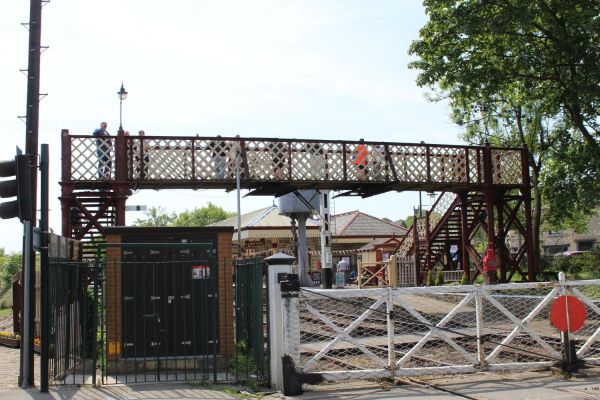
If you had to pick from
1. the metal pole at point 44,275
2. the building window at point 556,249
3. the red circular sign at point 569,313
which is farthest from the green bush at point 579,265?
the building window at point 556,249

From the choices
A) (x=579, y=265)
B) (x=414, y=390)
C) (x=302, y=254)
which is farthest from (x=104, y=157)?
(x=579, y=265)

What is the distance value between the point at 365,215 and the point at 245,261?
35.3 metres

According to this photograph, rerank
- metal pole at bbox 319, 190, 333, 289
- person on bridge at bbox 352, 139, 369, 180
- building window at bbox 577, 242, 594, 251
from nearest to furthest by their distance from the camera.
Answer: person on bridge at bbox 352, 139, 369, 180 → metal pole at bbox 319, 190, 333, 289 → building window at bbox 577, 242, 594, 251

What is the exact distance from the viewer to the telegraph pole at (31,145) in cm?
825

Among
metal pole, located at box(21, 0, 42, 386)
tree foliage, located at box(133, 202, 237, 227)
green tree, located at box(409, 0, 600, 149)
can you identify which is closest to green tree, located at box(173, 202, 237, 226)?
tree foliage, located at box(133, 202, 237, 227)

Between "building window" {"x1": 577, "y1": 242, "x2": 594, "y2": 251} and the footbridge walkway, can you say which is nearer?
the footbridge walkway

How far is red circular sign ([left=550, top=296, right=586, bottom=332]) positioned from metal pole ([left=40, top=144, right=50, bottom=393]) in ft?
22.1

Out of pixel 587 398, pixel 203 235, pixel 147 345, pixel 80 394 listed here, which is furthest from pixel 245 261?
pixel 587 398

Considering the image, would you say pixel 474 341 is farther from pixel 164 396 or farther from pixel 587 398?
pixel 164 396

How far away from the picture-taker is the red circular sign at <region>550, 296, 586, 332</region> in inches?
349

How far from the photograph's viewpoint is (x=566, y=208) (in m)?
25.2

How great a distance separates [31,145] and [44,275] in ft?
5.89

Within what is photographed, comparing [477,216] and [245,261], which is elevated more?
[477,216]

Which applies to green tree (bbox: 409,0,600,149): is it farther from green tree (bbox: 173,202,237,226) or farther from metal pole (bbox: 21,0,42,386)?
green tree (bbox: 173,202,237,226)
